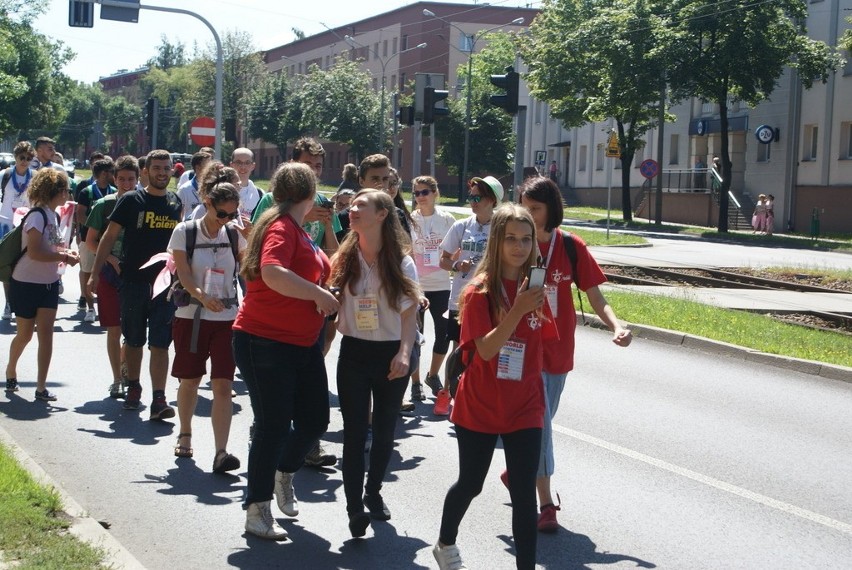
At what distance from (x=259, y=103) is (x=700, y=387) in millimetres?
83700

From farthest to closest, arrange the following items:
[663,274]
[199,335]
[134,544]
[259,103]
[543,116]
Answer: [259,103]
[543,116]
[663,274]
[199,335]
[134,544]

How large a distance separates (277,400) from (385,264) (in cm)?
84

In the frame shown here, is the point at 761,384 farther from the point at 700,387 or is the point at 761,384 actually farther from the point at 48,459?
the point at 48,459

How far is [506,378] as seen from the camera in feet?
16.0

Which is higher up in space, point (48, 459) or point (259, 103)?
point (259, 103)

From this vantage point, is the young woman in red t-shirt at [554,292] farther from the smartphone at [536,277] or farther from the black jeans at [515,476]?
the smartphone at [536,277]

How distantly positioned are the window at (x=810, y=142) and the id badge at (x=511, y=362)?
4350 cm

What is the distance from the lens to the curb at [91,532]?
5.04 metres

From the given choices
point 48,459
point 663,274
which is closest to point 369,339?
point 48,459

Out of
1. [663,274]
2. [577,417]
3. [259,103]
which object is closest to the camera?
[577,417]

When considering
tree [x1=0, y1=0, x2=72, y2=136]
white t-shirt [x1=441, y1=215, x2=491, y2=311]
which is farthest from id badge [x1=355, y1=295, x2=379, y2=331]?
tree [x1=0, y1=0, x2=72, y2=136]

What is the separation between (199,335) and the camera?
721 centimetres

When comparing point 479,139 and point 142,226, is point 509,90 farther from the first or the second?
point 479,139

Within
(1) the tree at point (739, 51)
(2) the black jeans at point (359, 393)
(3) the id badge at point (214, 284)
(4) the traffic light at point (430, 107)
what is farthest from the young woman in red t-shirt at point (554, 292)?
(1) the tree at point (739, 51)
